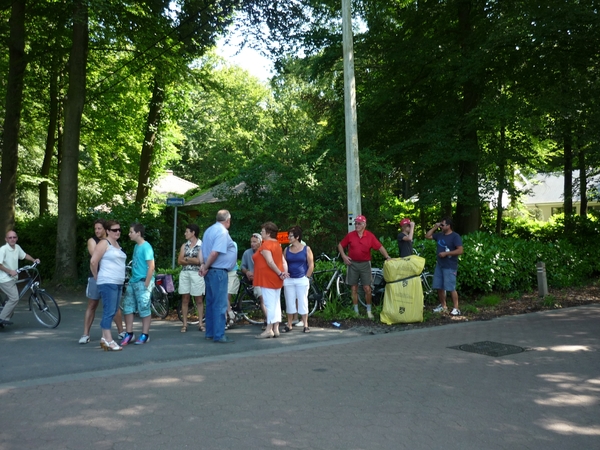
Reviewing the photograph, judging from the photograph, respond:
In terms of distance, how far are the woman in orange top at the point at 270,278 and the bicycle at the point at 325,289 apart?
1661mm

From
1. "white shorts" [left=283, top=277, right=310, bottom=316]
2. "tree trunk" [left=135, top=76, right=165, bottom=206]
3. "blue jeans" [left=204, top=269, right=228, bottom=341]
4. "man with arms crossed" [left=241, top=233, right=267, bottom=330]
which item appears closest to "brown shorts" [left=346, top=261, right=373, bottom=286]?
"white shorts" [left=283, top=277, right=310, bottom=316]

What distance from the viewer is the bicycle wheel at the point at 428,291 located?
40.0ft

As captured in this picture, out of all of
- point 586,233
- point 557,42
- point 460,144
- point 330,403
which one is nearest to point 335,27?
point 460,144

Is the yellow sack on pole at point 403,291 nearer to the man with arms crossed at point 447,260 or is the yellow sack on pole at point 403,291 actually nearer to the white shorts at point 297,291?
the man with arms crossed at point 447,260

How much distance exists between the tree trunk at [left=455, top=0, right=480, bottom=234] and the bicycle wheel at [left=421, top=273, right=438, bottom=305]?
4.28 m

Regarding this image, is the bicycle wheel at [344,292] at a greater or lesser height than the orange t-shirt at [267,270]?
lesser

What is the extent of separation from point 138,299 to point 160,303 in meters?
2.93

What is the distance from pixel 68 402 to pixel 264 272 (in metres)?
3.93

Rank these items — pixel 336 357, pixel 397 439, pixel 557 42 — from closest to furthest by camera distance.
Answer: pixel 397 439, pixel 336 357, pixel 557 42

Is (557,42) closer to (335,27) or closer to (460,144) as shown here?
(460,144)

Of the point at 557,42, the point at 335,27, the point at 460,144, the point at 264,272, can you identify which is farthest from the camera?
the point at 335,27

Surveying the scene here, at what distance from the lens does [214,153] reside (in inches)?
604

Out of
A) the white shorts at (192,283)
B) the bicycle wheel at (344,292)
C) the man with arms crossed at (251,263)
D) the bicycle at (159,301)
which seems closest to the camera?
the white shorts at (192,283)

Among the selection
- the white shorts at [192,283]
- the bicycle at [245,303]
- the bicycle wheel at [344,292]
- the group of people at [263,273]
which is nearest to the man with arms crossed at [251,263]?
the group of people at [263,273]
